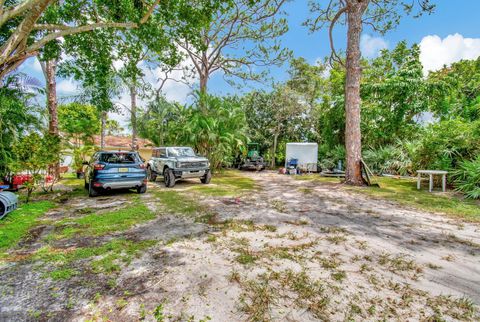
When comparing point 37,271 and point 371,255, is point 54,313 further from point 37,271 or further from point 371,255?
point 371,255

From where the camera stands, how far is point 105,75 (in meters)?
9.67

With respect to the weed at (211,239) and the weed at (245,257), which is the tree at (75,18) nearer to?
the weed at (211,239)

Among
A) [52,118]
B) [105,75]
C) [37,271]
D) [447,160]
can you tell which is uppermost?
[105,75]

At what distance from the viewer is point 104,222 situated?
5078 millimetres

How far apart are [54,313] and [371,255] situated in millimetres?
3851

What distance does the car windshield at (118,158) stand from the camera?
786 centimetres

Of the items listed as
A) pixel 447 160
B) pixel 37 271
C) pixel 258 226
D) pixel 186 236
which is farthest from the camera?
pixel 447 160

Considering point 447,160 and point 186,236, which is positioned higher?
point 447,160

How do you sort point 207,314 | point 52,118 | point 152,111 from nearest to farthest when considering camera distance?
point 207,314 → point 52,118 → point 152,111

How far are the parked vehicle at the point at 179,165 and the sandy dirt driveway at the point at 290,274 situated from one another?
5.12m

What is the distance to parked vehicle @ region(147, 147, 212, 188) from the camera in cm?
1020

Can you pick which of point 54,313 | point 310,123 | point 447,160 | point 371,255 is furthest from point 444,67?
point 54,313

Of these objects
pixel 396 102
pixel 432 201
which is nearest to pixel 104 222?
pixel 432 201

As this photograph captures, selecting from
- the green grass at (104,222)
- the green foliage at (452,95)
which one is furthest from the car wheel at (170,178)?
the green foliage at (452,95)
